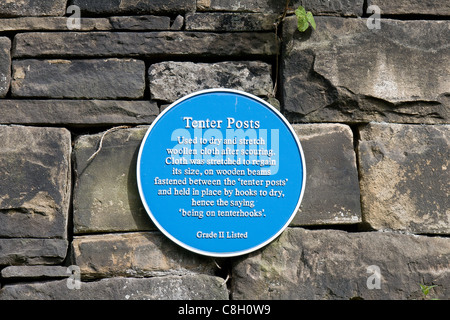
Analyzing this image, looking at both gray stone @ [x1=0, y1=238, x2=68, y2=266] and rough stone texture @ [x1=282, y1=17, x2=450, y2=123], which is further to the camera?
rough stone texture @ [x1=282, y1=17, x2=450, y2=123]

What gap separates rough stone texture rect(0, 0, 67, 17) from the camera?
10.6ft

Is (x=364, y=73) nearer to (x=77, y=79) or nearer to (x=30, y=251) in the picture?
(x=77, y=79)

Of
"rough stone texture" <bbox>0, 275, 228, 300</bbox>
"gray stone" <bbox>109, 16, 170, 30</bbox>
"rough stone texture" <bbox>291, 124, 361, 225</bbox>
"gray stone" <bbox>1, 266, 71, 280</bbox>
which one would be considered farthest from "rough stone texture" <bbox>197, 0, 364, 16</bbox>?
"gray stone" <bbox>1, 266, 71, 280</bbox>

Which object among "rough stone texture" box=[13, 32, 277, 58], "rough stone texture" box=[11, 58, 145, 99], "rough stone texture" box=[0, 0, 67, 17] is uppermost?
"rough stone texture" box=[0, 0, 67, 17]

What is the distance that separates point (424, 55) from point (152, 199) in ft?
5.75

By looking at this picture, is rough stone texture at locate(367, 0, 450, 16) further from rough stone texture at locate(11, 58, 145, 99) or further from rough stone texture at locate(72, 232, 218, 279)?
rough stone texture at locate(72, 232, 218, 279)

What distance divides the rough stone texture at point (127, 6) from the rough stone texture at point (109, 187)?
0.72m

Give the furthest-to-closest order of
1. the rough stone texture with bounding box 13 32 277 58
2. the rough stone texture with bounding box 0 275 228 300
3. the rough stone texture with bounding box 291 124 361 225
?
the rough stone texture with bounding box 13 32 277 58 → the rough stone texture with bounding box 291 124 361 225 → the rough stone texture with bounding box 0 275 228 300

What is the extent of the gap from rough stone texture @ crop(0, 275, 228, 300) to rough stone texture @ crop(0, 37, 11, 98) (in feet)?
3.62

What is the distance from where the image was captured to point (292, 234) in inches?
120

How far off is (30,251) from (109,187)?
21.3 inches

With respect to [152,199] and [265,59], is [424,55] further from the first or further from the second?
[152,199]

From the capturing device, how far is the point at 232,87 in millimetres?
3203

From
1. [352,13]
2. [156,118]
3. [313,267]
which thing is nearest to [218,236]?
[313,267]
